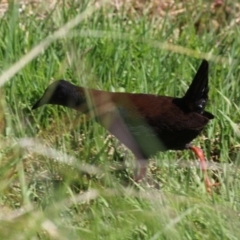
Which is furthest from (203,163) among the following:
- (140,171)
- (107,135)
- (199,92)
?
(107,135)

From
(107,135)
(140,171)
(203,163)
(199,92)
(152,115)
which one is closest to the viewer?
(203,163)

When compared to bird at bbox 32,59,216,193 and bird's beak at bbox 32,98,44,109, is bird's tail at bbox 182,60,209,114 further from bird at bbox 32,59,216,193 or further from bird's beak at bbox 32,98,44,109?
bird's beak at bbox 32,98,44,109

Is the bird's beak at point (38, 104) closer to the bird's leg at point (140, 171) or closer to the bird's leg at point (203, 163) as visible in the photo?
the bird's leg at point (140, 171)

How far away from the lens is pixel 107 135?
4.16 m

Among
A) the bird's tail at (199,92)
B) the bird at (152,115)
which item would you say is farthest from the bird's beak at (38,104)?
the bird's tail at (199,92)

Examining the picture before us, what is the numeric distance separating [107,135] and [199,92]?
611 millimetres

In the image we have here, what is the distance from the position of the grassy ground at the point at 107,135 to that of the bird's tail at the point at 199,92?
22 cm

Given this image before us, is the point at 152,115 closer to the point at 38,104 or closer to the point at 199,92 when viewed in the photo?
the point at 199,92

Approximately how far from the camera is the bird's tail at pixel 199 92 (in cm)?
376

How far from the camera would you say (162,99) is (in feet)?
13.0

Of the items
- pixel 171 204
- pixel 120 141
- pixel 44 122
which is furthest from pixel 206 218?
pixel 44 122

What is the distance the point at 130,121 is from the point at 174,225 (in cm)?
144

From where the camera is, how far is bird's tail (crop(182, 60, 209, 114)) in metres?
3.76

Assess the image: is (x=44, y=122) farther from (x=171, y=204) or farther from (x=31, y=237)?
(x=31, y=237)
